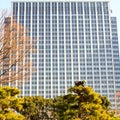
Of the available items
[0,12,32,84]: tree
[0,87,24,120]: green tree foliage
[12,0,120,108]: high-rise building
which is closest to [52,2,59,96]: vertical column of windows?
[12,0,120,108]: high-rise building

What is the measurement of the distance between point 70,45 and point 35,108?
8632 centimetres

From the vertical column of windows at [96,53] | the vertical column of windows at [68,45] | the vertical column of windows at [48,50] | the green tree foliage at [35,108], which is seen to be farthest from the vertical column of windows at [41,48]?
the green tree foliage at [35,108]

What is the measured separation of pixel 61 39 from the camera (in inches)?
5320

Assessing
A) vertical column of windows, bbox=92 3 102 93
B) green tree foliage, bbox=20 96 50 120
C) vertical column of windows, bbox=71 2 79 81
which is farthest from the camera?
vertical column of windows, bbox=71 2 79 81

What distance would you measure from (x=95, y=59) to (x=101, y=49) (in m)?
4.91

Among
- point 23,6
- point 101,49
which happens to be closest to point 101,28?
point 101,49

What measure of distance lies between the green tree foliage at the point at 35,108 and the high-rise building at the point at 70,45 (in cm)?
7334

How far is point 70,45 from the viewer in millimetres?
134750

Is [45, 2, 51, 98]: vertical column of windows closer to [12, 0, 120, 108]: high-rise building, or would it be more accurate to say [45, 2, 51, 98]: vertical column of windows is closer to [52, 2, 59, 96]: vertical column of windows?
[12, 0, 120, 108]: high-rise building

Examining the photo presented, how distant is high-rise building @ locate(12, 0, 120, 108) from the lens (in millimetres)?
129375

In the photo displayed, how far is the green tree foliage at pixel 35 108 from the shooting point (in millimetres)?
48031

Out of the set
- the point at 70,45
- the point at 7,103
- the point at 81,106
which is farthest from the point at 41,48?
the point at 7,103

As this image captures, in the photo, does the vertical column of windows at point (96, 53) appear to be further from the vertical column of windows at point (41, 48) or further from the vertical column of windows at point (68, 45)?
the vertical column of windows at point (41, 48)

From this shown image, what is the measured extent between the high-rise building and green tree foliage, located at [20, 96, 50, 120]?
73344mm
